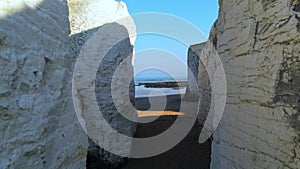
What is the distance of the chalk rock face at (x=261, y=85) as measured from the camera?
191cm

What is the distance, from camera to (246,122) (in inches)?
100

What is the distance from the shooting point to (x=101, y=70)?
18.4 ft

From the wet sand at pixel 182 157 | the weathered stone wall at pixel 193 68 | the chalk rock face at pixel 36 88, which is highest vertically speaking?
the weathered stone wall at pixel 193 68

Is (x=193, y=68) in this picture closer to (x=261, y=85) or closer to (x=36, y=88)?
(x=261, y=85)

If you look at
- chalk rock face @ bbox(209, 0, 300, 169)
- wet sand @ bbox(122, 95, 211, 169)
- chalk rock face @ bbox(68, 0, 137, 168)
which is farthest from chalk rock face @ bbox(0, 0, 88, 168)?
wet sand @ bbox(122, 95, 211, 169)

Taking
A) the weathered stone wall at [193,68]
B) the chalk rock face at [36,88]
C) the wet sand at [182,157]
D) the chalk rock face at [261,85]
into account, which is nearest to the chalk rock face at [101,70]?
the wet sand at [182,157]

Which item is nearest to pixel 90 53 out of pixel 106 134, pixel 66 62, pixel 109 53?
pixel 109 53

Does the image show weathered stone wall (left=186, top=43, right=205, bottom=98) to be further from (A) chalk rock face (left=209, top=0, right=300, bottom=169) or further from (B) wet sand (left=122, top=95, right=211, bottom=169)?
(A) chalk rock face (left=209, top=0, right=300, bottom=169)

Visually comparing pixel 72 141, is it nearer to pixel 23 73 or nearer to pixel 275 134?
pixel 23 73

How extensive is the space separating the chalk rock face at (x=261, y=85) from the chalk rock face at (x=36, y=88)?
1.87 m

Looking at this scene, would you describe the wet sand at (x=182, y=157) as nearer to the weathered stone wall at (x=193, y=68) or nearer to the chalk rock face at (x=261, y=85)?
the chalk rock face at (x=261, y=85)

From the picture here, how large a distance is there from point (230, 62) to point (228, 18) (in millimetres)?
615

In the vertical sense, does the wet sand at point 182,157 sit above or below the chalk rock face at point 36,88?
below

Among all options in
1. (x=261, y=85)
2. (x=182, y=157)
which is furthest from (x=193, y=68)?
(x=261, y=85)
